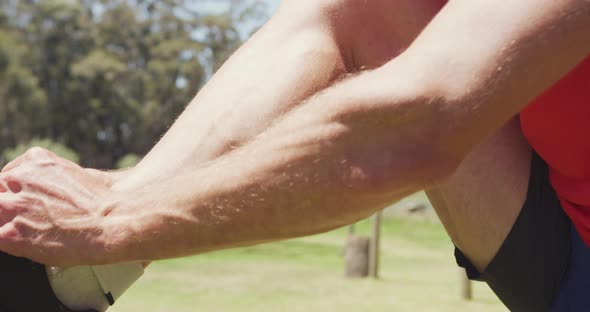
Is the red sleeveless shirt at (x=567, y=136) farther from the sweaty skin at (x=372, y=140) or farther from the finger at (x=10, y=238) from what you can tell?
the finger at (x=10, y=238)

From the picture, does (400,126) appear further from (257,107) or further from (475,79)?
(257,107)

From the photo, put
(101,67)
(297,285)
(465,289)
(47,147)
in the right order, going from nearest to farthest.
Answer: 1. (465,289)
2. (297,285)
3. (47,147)
4. (101,67)

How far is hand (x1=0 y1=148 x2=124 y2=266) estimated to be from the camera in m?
0.47

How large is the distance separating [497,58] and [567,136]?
0.67 ft

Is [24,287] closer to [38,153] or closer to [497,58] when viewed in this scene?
[38,153]

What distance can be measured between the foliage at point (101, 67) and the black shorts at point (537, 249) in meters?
15.1

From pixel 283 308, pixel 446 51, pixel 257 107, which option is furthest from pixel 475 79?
pixel 283 308

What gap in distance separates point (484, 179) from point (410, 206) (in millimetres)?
5986

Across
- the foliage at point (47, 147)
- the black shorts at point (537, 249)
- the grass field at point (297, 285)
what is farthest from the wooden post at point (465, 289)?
the foliage at point (47, 147)

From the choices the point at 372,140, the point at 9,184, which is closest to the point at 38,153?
the point at 9,184

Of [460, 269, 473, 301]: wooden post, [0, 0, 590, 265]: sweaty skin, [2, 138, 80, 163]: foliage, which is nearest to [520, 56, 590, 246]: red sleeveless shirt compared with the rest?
[0, 0, 590, 265]: sweaty skin

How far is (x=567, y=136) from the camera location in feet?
1.78

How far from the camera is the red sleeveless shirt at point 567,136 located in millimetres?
528

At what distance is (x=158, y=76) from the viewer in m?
16.5
